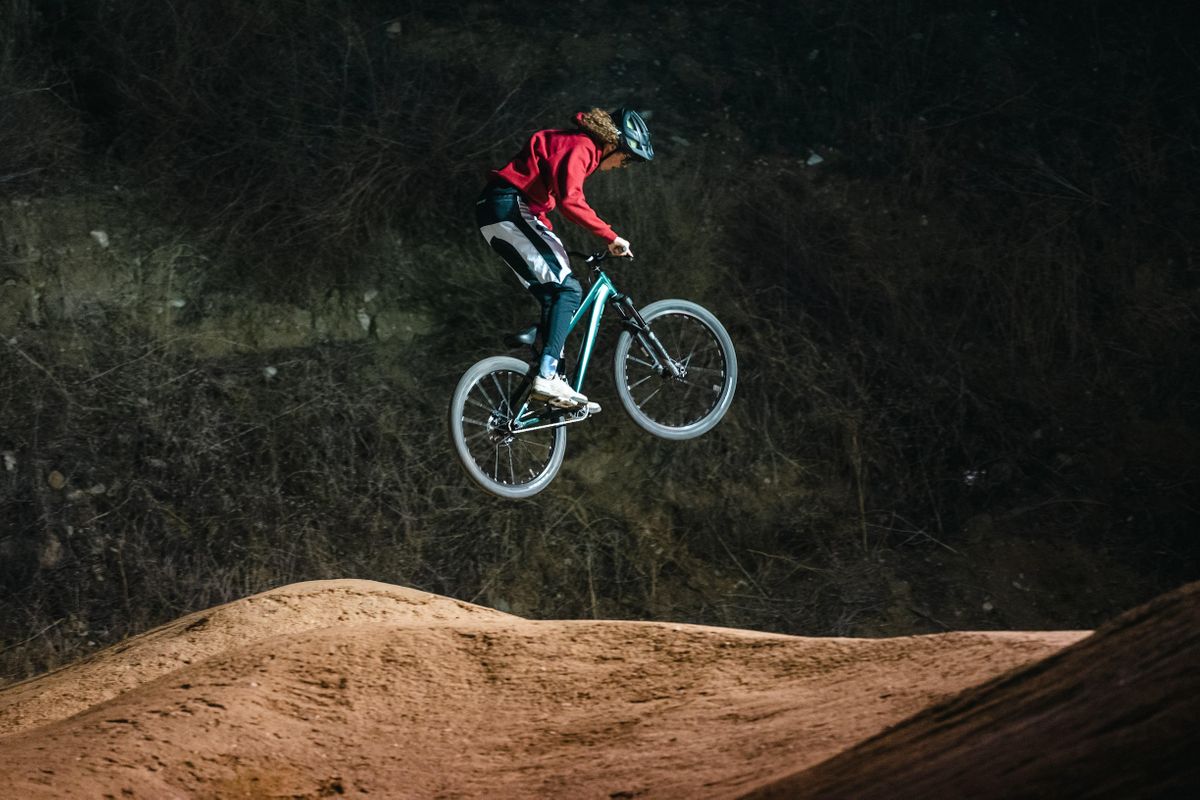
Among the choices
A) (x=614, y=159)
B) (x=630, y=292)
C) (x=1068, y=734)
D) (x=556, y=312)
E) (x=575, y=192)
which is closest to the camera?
(x=1068, y=734)

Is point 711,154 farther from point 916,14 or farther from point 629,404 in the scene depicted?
point 629,404

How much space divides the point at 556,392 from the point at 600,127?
163cm

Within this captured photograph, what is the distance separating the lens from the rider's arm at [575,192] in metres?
6.92

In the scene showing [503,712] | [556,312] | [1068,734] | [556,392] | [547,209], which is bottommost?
[503,712]

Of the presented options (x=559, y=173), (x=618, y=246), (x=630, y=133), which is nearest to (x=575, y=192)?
(x=559, y=173)

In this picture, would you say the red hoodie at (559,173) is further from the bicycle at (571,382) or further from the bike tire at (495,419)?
the bike tire at (495,419)

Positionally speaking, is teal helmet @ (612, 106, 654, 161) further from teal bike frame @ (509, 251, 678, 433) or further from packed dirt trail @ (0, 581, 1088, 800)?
packed dirt trail @ (0, 581, 1088, 800)

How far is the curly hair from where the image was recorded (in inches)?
282

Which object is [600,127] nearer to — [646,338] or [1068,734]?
[646,338]

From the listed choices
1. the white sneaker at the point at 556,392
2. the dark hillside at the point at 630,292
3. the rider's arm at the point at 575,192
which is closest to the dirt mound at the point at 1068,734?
the white sneaker at the point at 556,392

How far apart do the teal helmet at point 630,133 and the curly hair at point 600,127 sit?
0.04m

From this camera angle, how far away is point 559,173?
7039 millimetres

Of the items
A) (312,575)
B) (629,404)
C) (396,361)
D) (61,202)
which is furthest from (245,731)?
(61,202)

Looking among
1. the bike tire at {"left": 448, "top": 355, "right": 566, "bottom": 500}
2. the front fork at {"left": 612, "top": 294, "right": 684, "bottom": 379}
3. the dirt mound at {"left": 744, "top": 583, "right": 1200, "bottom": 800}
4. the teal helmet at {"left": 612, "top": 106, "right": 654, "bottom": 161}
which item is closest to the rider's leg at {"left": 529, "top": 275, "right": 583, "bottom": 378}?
the bike tire at {"left": 448, "top": 355, "right": 566, "bottom": 500}
